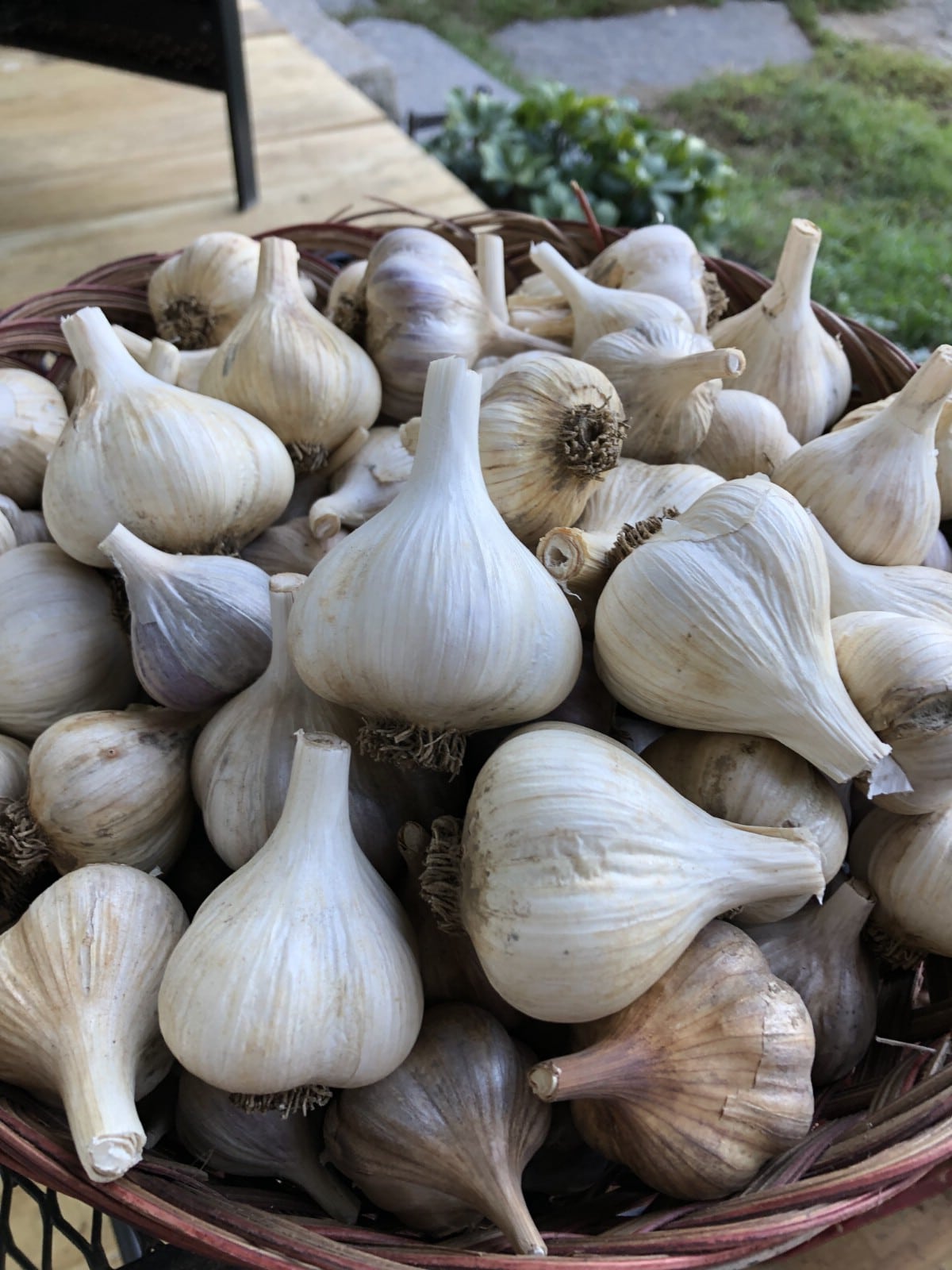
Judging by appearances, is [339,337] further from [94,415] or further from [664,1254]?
[664,1254]

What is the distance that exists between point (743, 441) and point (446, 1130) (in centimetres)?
58

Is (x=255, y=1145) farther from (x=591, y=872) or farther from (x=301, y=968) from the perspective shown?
(x=591, y=872)

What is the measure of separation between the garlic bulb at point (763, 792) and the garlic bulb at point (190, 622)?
0.30 m

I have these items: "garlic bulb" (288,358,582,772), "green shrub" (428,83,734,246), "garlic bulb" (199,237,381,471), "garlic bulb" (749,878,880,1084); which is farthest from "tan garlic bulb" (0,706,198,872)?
"green shrub" (428,83,734,246)

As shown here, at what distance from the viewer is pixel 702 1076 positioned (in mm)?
555

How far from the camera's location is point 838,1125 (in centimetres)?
62

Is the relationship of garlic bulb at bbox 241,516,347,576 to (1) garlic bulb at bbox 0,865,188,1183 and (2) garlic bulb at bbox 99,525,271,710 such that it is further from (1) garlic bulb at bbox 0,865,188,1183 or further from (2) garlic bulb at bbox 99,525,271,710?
(1) garlic bulb at bbox 0,865,188,1183

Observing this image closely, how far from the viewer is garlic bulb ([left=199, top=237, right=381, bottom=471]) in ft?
2.70

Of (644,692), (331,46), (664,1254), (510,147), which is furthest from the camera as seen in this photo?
(331,46)

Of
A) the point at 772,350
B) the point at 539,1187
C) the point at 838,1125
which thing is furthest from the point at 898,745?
the point at 772,350

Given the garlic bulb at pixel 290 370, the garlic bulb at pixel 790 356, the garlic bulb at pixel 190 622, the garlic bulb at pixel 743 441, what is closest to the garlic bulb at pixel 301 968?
the garlic bulb at pixel 190 622

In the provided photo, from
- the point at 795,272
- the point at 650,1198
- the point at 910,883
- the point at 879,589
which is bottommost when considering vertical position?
the point at 650,1198

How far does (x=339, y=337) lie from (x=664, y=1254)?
2.28ft

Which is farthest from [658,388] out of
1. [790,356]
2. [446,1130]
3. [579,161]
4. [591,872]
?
[579,161]
